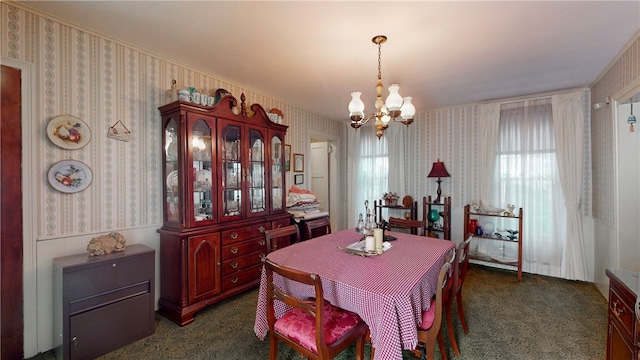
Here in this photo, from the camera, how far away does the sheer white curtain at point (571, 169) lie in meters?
3.35

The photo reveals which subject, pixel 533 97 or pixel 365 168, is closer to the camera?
pixel 533 97

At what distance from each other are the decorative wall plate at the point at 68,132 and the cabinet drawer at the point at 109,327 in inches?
50.3

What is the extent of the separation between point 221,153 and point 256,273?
1404 mm

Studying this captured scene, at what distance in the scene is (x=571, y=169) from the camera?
11.1ft

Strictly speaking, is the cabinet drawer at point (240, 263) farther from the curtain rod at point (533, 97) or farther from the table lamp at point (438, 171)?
the curtain rod at point (533, 97)

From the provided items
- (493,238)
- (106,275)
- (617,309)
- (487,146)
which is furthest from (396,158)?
(106,275)

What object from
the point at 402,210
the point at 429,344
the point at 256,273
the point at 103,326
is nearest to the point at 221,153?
the point at 256,273

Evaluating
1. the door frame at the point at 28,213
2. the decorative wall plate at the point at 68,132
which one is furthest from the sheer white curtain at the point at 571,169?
the door frame at the point at 28,213

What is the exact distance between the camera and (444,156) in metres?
4.32

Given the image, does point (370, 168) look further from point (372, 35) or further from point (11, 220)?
point (11, 220)

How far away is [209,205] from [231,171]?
17.2 inches

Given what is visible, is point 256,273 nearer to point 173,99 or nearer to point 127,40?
point 173,99

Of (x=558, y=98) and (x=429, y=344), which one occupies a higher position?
(x=558, y=98)

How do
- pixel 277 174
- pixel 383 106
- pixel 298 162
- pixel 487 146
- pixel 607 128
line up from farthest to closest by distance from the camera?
1. pixel 298 162
2. pixel 487 146
3. pixel 277 174
4. pixel 607 128
5. pixel 383 106
